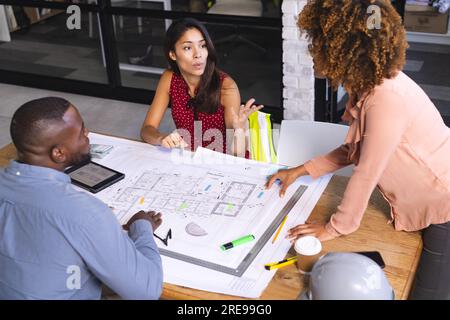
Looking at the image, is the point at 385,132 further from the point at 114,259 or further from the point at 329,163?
the point at 114,259

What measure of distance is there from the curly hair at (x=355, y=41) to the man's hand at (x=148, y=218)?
62cm

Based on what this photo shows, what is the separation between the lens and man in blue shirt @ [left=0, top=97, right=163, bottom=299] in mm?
1330

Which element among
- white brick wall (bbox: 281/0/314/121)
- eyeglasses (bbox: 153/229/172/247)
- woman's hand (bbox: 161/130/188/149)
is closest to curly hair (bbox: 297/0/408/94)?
eyeglasses (bbox: 153/229/172/247)

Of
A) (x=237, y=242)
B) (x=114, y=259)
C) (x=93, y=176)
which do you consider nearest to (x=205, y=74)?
(x=93, y=176)

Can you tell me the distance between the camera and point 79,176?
6.59ft

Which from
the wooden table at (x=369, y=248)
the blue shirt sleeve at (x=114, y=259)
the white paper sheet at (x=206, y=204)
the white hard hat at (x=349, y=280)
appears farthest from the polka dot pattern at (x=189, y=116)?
the white hard hat at (x=349, y=280)

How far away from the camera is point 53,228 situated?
1.33 m

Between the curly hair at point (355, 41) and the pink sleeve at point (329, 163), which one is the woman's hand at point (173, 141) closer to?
the pink sleeve at point (329, 163)

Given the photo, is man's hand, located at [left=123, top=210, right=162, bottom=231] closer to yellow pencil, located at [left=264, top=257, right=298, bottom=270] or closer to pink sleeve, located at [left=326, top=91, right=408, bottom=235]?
yellow pencil, located at [left=264, top=257, right=298, bottom=270]

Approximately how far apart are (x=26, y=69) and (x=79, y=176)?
127 inches

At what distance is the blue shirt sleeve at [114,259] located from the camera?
1331 mm

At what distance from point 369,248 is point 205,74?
1121 millimetres
